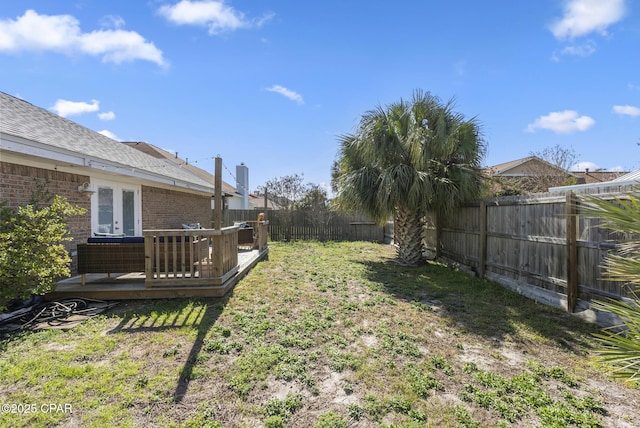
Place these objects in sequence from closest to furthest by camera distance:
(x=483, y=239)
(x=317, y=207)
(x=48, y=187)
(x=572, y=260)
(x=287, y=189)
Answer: (x=572, y=260), (x=48, y=187), (x=483, y=239), (x=317, y=207), (x=287, y=189)

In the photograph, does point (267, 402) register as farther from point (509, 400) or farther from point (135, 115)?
point (135, 115)

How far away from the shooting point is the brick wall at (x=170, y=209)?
30.9 ft

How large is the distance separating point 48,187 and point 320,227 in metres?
11.7

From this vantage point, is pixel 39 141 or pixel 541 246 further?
pixel 541 246

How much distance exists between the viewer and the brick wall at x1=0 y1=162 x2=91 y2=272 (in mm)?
4910

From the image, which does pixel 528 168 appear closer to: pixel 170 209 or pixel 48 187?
pixel 170 209

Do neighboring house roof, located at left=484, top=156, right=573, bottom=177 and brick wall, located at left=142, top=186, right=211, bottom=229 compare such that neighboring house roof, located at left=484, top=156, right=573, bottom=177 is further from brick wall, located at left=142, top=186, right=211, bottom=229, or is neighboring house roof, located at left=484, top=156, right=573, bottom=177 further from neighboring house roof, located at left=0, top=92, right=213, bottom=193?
brick wall, located at left=142, top=186, right=211, bottom=229

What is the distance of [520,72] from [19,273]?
12445 mm

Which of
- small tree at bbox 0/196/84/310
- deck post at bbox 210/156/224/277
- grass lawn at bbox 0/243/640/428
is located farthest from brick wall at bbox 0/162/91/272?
deck post at bbox 210/156/224/277

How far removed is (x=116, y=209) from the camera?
7.87 metres

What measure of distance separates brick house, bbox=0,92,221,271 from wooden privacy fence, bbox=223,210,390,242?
21.2 feet

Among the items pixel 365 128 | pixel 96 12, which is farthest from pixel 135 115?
pixel 365 128

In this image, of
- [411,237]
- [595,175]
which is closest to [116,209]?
[411,237]

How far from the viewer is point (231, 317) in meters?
4.57
